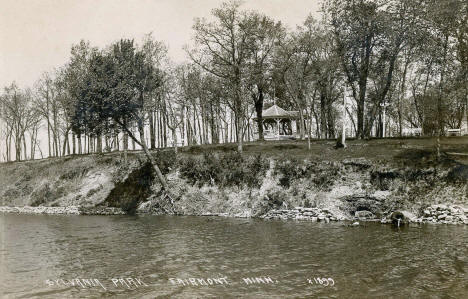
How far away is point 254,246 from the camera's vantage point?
18969 millimetres

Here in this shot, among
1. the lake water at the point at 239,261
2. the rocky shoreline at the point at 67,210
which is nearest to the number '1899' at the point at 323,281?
the lake water at the point at 239,261

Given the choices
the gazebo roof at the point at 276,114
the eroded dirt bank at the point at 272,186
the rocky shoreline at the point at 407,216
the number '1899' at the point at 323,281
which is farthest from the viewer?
the gazebo roof at the point at 276,114

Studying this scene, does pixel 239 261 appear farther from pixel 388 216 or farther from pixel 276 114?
pixel 276 114

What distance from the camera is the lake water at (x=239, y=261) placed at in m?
12.4

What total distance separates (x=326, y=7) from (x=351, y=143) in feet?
41.3

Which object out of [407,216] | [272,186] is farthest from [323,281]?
[272,186]

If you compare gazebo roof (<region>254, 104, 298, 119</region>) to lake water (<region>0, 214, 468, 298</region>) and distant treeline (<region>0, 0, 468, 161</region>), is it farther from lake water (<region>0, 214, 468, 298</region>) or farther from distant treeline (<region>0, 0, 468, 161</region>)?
lake water (<region>0, 214, 468, 298</region>)

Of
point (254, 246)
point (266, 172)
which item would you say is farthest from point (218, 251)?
point (266, 172)

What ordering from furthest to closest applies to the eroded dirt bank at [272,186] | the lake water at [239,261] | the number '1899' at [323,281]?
the eroded dirt bank at [272,186] → the number '1899' at [323,281] → the lake water at [239,261]

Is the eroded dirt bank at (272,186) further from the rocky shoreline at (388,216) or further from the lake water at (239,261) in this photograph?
the lake water at (239,261)

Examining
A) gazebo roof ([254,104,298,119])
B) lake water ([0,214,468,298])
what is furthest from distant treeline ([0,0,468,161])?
lake water ([0,214,468,298])

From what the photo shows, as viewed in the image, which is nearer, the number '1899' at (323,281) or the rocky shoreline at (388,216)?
the number '1899' at (323,281)

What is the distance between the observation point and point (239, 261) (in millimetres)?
16047

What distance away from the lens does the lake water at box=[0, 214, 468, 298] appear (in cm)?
1240
